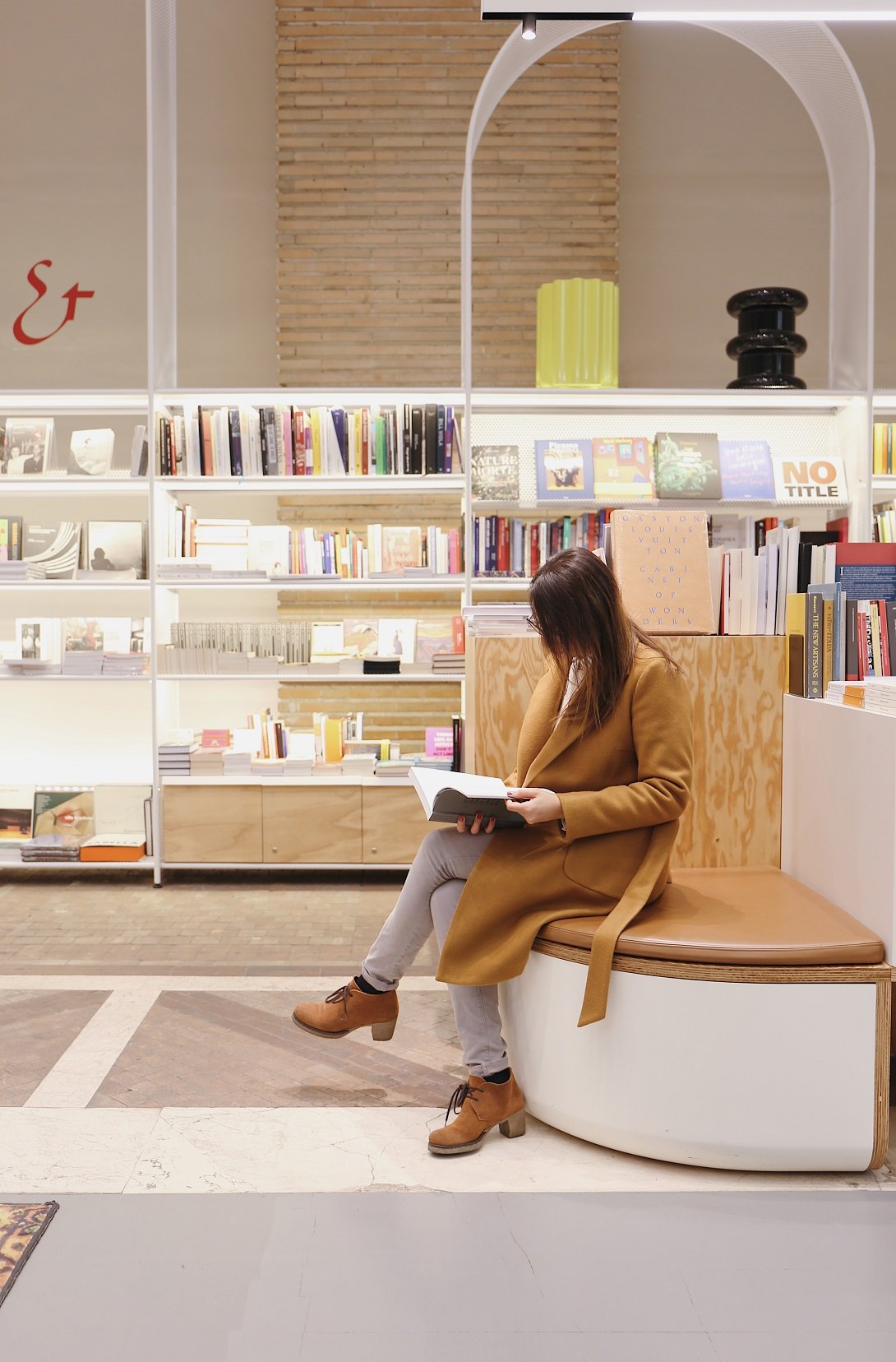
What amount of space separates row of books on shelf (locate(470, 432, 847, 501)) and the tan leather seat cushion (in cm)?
271

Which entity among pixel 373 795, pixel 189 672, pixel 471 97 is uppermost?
pixel 471 97

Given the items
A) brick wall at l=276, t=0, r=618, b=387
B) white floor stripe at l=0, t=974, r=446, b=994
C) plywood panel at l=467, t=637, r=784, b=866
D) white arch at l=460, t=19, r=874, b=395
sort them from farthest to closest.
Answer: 1. brick wall at l=276, t=0, r=618, b=387
2. white arch at l=460, t=19, r=874, b=395
3. white floor stripe at l=0, t=974, r=446, b=994
4. plywood panel at l=467, t=637, r=784, b=866

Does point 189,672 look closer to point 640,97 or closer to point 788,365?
point 788,365

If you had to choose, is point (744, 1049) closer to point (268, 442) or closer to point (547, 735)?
point (547, 735)

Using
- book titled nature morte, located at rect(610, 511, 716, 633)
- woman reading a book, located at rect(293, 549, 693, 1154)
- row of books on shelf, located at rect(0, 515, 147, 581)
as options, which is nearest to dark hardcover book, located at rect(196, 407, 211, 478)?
row of books on shelf, located at rect(0, 515, 147, 581)

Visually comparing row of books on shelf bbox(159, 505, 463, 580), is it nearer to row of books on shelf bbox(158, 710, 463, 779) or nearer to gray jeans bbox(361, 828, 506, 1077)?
row of books on shelf bbox(158, 710, 463, 779)

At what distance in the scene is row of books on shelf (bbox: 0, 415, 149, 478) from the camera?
5148mm

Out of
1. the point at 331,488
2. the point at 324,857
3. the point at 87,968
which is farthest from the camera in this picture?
the point at 331,488

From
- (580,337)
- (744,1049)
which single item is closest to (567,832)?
(744,1049)

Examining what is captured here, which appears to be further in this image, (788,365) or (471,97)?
(471,97)

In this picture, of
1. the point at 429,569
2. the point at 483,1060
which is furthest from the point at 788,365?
the point at 483,1060

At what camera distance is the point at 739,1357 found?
1.70m

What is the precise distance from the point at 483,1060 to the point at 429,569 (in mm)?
3015

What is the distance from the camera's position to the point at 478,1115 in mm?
2406
